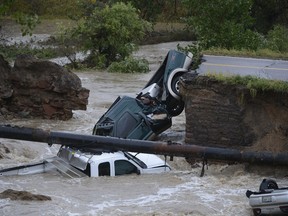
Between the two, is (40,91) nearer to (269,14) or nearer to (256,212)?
(256,212)

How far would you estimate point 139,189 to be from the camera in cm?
1620

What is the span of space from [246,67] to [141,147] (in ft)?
23.0

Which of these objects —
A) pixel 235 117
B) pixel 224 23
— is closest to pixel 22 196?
pixel 235 117

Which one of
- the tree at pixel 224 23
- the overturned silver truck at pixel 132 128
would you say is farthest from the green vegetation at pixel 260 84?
the tree at pixel 224 23

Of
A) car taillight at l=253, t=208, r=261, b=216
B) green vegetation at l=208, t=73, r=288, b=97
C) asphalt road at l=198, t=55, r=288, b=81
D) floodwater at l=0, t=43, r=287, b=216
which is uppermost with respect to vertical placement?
green vegetation at l=208, t=73, r=288, b=97

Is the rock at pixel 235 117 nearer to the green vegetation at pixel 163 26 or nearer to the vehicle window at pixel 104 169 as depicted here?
the vehicle window at pixel 104 169

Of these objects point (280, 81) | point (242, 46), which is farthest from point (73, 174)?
point (242, 46)

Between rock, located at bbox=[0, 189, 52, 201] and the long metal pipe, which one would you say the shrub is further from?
rock, located at bbox=[0, 189, 52, 201]

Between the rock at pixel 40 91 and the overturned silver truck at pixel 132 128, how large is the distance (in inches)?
117

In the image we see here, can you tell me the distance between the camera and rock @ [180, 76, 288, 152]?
63.3ft

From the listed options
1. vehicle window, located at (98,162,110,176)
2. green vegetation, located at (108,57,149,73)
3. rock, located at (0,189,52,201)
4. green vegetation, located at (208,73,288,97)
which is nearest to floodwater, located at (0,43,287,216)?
rock, located at (0,189,52,201)

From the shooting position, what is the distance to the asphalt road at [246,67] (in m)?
21.8

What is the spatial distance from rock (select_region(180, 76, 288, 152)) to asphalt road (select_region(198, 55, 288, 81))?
62.4 inches

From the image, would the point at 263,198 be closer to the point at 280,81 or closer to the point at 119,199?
the point at 119,199
